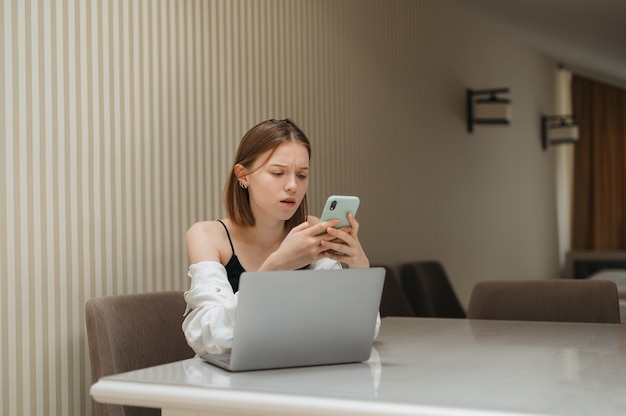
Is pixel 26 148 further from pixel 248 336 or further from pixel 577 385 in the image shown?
pixel 577 385

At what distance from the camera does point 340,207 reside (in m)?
1.61

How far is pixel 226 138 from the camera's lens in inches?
121

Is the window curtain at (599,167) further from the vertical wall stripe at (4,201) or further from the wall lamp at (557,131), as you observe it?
the vertical wall stripe at (4,201)

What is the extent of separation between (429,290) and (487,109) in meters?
1.79

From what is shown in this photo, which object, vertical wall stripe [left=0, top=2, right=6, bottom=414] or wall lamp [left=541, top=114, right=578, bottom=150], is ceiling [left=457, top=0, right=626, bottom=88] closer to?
wall lamp [left=541, top=114, right=578, bottom=150]

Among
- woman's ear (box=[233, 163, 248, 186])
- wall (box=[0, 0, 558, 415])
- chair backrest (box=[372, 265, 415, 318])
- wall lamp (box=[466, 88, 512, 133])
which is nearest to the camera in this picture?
woman's ear (box=[233, 163, 248, 186])

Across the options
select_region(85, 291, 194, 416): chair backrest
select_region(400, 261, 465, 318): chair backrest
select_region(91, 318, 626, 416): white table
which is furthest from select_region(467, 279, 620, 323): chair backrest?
select_region(400, 261, 465, 318): chair backrest

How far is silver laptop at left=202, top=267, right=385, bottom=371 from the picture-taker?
1405 millimetres

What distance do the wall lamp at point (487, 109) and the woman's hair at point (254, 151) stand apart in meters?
3.85

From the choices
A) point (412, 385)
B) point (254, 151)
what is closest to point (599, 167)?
point (254, 151)

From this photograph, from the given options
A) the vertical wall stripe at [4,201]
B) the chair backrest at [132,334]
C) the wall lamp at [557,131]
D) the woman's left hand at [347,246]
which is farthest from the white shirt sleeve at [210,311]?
the wall lamp at [557,131]

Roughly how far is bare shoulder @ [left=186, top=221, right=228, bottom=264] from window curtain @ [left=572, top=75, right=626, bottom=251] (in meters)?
7.24

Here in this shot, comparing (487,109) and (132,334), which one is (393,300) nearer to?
(132,334)

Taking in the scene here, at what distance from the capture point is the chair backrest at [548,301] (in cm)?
259
